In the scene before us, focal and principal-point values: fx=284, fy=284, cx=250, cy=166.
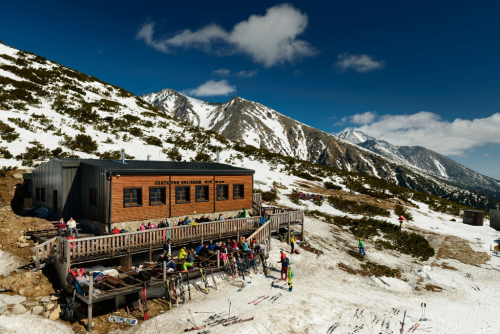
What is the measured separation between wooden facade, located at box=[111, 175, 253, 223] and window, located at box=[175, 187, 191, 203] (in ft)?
0.50

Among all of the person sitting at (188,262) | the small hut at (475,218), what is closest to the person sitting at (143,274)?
the person sitting at (188,262)

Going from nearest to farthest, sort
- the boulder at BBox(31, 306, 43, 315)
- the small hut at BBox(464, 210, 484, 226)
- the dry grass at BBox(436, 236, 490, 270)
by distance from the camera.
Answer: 1. the boulder at BBox(31, 306, 43, 315)
2. the dry grass at BBox(436, 236, 490, 270)
3. the small hut at BBox(464, 210, 484, 226)

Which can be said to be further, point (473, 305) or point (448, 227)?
point (448, 227)

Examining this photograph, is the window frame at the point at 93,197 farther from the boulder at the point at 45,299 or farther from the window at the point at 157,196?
the boulder at the point at 45,299

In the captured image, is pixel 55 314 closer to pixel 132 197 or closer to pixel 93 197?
pixel 132 197

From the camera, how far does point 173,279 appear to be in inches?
559

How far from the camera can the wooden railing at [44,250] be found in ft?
42.9

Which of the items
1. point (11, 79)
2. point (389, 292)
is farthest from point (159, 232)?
point (11, 79)

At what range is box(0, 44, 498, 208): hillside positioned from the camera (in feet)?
107

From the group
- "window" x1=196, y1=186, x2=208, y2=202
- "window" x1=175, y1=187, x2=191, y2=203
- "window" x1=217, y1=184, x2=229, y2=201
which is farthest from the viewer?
"window" x1=217, y1=184, x2=229, y2=201

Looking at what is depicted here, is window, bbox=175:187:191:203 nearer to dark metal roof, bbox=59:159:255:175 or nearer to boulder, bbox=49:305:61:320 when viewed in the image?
dark metal roof, bbox=59:159:255:175

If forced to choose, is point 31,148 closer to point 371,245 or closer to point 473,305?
point 371,245

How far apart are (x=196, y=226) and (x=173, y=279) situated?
3903mm

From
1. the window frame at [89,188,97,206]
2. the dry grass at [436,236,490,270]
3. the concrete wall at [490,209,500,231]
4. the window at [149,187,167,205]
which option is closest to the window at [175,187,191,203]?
the window at [149,187,167,205]
